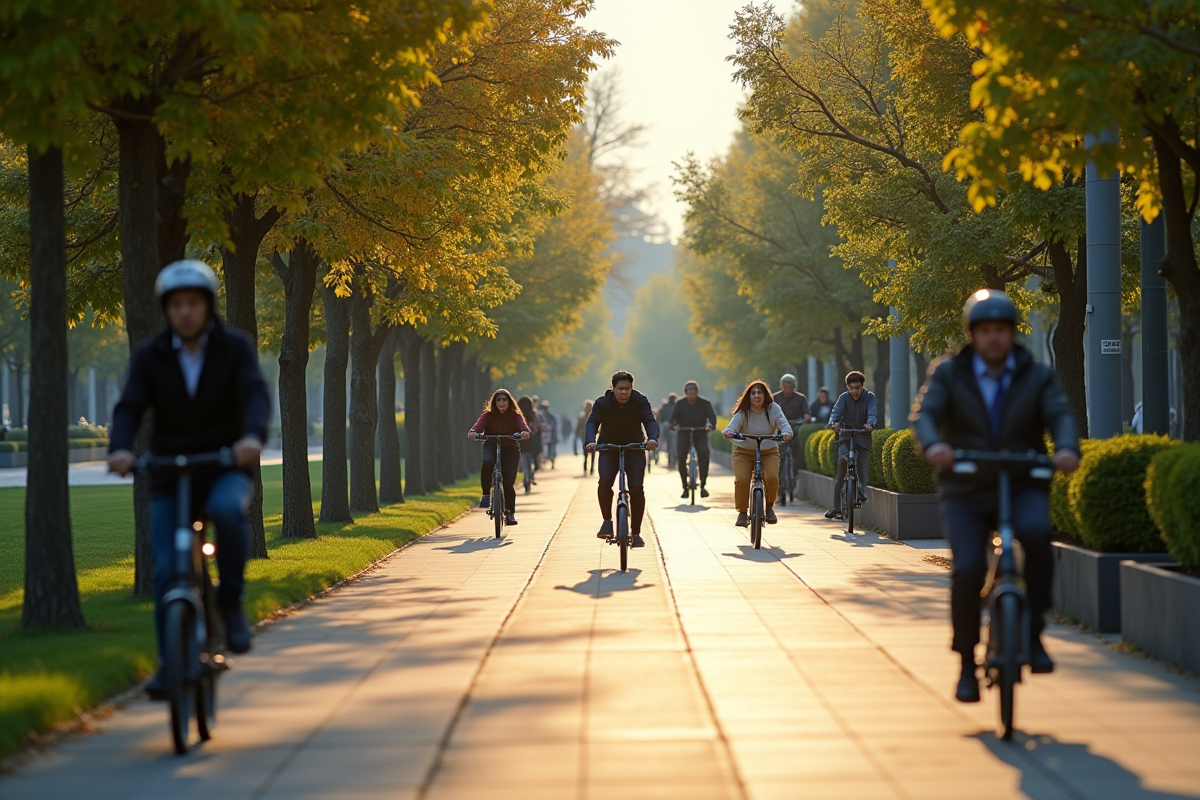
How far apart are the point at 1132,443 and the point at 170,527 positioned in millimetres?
6257

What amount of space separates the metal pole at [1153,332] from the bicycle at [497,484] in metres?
7.84

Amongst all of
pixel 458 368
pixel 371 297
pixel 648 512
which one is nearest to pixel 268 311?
pixel 371 297

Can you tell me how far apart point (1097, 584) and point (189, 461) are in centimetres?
600

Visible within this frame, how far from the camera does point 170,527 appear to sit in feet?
22.3

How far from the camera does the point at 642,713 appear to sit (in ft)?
23.6

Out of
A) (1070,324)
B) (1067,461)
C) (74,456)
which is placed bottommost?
(74,456)

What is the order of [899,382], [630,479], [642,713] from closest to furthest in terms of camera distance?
[642,713] < [630,479] < [899,382]

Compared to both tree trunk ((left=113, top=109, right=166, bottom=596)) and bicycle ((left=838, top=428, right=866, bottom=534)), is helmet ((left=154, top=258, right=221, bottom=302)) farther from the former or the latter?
bicycle ((left=838, top=428, right=866, bottom=534))

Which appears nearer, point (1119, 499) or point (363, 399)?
point (1119, 499)

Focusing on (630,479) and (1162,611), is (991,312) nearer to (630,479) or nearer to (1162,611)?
(1162,611)

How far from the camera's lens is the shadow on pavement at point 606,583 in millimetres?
12698

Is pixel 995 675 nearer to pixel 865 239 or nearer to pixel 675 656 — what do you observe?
pixel 675 656

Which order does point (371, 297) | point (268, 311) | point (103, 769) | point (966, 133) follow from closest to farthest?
1. point (103, 769)
2. point (966, 133)
3. point (371, 297)
4. point (268, 311)

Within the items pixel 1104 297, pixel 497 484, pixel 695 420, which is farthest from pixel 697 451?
pixel 1104 297
